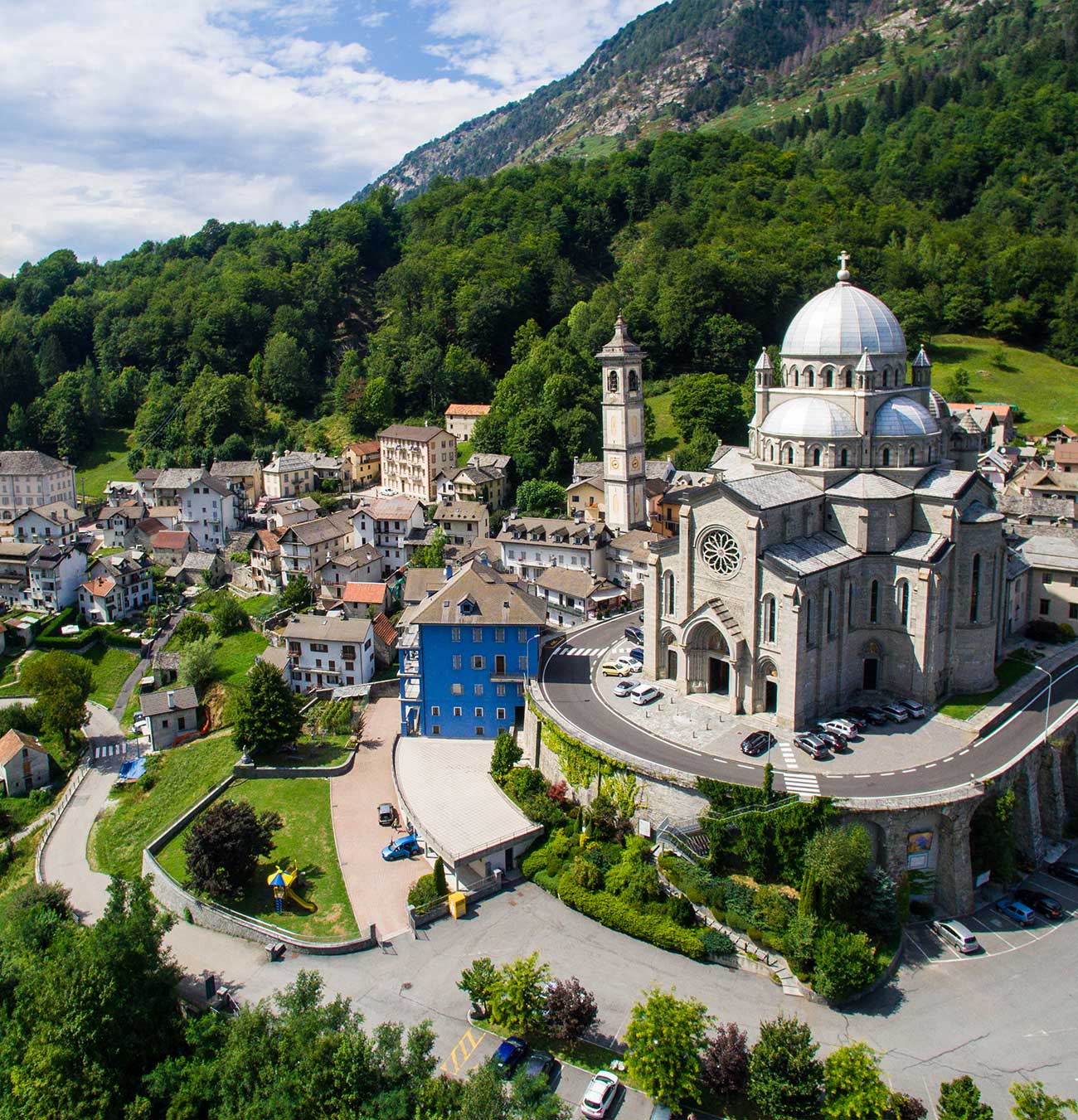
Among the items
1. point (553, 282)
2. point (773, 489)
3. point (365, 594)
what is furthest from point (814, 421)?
point (553, 282)

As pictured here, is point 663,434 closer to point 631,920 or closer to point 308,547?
point 308,547

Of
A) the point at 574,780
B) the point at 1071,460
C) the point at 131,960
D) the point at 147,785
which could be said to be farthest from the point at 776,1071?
the point at 1071,460

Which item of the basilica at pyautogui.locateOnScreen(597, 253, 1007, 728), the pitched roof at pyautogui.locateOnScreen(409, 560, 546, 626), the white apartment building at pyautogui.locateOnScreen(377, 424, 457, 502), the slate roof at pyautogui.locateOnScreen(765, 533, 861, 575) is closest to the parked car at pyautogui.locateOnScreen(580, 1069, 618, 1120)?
the basilica at pyautogui.locateOnScreen(597, 253, 1007, 728)

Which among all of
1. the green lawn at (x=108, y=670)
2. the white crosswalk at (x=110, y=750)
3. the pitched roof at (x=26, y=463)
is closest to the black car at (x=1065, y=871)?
the white crosswalk at (x=110, y=750)

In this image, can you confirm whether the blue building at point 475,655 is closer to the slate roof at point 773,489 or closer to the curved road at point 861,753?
the curved road at point 861,753

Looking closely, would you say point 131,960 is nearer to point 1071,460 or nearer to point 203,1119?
point 203,1119
